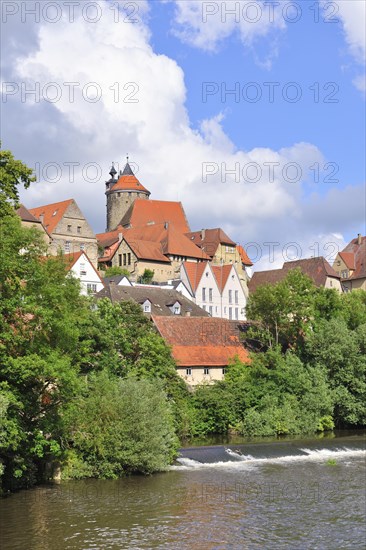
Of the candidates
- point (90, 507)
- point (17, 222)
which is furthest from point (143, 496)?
point (17, 222)

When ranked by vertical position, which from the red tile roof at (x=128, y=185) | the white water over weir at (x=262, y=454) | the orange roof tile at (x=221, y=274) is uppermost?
the red tile roof at (x=128, y=185)

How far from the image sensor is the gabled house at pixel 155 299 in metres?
63.3

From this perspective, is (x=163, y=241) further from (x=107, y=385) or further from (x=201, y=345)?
(x=107, y=385)

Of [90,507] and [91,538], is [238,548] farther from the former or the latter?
[90,507]

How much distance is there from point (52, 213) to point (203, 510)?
229 feet

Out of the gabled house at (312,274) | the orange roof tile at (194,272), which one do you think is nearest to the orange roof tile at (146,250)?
the orange roof tile at (194,272)

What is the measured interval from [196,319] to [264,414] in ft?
40.3

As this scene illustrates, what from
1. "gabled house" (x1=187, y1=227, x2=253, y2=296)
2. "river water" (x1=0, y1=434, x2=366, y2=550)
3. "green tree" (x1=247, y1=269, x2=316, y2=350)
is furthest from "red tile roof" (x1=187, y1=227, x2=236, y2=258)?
"river water" (x1=0, y1=434, x2=366, y2=550)

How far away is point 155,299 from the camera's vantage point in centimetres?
6631

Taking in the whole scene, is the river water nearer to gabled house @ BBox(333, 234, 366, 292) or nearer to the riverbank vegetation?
the riverbank vegetation

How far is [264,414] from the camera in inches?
1935

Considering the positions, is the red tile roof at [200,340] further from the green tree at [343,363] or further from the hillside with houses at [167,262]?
the green tree at [343,363]

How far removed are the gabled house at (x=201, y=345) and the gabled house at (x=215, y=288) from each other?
27179mm

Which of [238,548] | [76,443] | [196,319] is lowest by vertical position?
[238,548]
